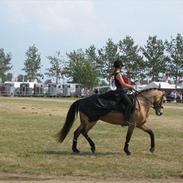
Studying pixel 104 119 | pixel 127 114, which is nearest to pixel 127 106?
pixel 127 114

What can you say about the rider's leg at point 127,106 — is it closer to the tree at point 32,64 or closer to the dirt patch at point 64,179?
the dirt patch at point 64,179

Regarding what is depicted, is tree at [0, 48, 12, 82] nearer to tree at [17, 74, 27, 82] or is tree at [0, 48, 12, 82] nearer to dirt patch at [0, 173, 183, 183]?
tree at [17, 74, 27, 82]

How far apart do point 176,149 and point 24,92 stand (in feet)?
243

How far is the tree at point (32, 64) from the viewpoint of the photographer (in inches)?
4845

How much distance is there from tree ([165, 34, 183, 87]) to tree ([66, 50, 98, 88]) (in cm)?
1445

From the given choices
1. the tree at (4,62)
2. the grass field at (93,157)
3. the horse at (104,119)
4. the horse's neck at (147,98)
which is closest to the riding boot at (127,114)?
the horse at (104,119)

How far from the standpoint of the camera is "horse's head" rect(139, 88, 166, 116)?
50.9 feet

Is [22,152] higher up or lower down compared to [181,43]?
lower down

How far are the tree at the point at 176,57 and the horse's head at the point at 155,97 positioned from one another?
281ft

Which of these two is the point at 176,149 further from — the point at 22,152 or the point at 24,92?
the point at 24,92

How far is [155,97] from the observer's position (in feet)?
51.4

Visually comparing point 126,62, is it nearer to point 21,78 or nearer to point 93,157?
point 21,78

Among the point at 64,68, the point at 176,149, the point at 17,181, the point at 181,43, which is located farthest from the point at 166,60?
the point at 17,181

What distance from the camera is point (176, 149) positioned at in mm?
16172
